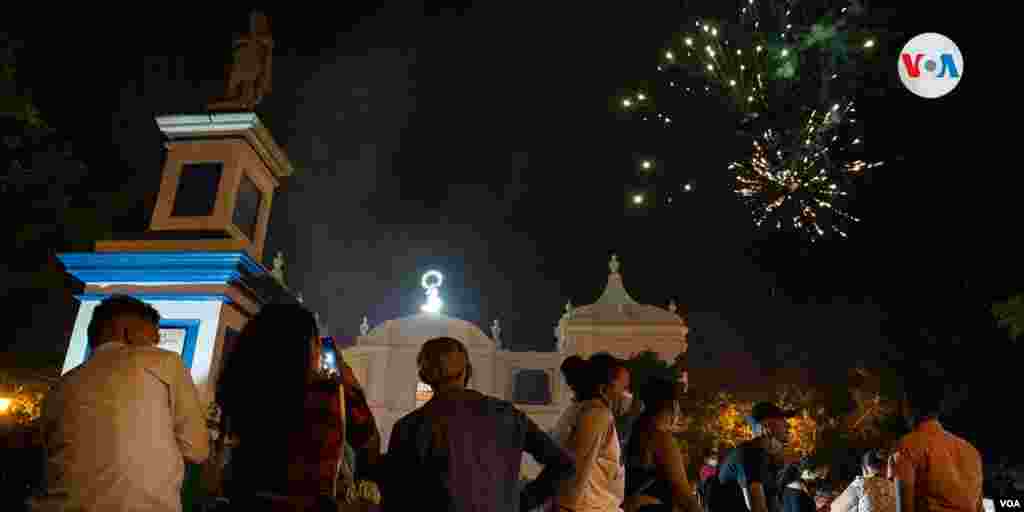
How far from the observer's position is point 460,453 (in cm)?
297

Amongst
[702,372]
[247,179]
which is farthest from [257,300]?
[702,372]

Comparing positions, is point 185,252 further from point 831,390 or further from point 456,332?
point 831,390

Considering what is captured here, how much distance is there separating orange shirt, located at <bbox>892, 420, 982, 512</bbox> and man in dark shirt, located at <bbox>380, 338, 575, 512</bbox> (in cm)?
263

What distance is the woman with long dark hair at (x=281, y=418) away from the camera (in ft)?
8.34

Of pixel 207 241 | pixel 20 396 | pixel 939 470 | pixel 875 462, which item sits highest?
pixel 207 241

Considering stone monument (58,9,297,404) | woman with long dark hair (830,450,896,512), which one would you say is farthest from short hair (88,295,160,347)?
woman with long dark hair (830,450,896,512)

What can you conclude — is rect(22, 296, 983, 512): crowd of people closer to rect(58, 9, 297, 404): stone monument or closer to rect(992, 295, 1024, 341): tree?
rect(58, 9, 297, 404): stone monument

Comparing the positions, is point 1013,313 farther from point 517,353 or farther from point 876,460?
point 517,353

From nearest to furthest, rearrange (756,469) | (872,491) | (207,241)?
1. (756,469)
2. (872,491)
3. (207,241)

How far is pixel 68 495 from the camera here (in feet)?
9.48

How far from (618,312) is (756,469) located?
79.4ft

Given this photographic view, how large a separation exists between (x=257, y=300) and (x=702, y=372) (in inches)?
846

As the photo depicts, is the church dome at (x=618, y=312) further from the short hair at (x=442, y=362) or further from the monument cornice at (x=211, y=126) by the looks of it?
the short hair at (x=442, y=362)

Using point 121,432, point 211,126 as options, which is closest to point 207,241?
point 211,126
